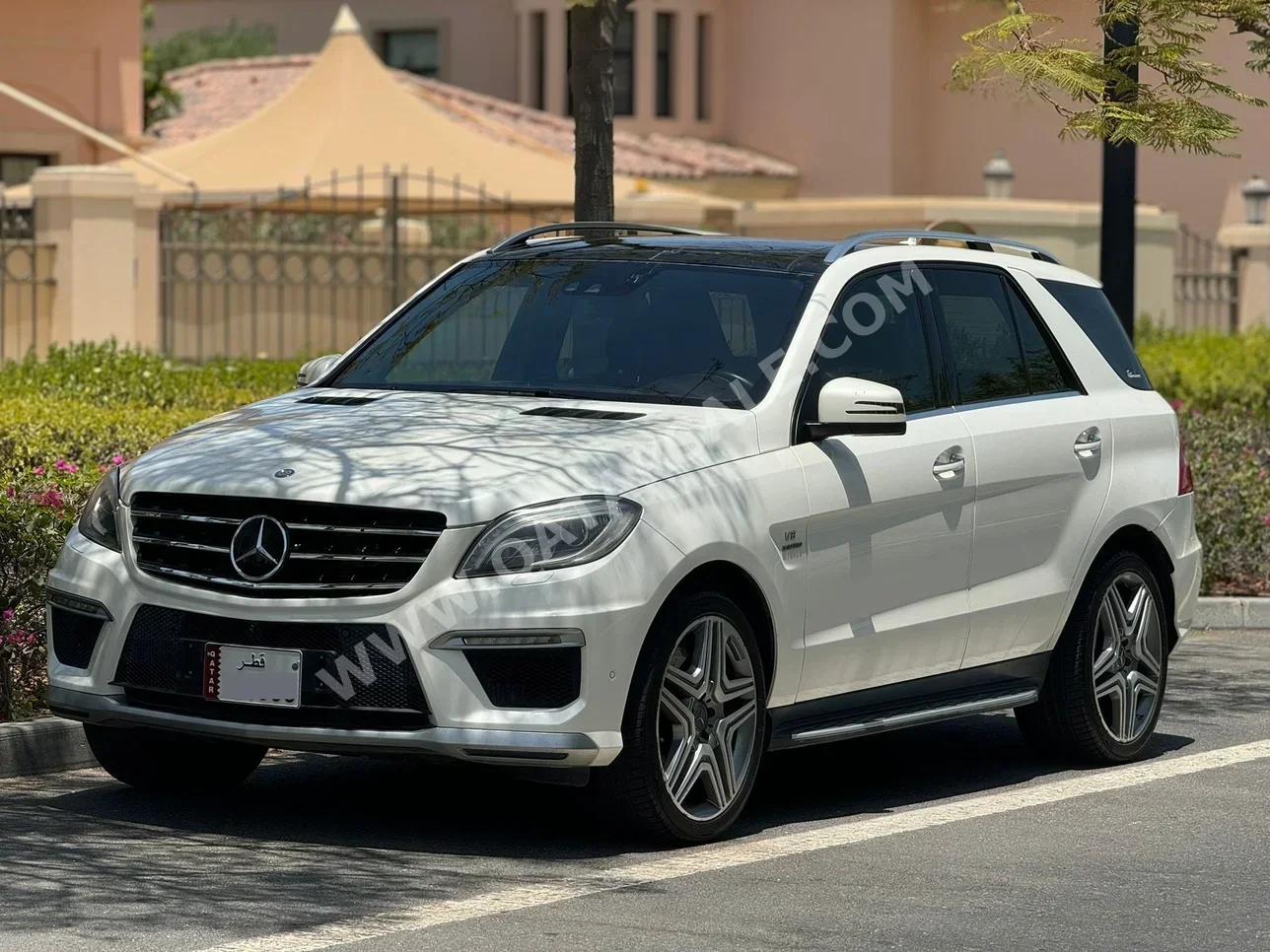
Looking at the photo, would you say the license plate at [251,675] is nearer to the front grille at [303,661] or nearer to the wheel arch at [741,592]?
the front grille at [303,661]

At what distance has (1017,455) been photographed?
8.41 m

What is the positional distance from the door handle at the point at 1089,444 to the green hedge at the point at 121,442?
374 centimetres

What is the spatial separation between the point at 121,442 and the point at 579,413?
4464 millimetres

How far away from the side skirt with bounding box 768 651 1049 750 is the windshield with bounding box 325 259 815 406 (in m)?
1.02

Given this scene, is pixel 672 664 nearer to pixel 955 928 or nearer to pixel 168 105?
pixel 955 928

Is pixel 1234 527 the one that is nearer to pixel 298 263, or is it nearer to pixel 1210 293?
pixel 298 263

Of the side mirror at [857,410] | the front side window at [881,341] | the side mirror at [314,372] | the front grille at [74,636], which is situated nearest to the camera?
the front grille at [74,636]

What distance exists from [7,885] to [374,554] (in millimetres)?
1334

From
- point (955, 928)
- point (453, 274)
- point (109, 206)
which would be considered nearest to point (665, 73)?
point (109, 206)

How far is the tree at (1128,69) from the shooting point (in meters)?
10.1

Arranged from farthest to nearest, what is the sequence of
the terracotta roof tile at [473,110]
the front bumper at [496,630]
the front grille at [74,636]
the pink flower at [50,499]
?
1. the terracotta roof tile at [473,110]
2. the pink flower at [50,499]
3. the front grille at [74,636]
4. the front bumper at [496,630]

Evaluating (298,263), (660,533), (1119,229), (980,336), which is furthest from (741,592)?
(298,263)

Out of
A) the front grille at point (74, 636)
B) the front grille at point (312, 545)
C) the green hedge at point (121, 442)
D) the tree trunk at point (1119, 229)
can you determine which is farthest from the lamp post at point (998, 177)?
the front grille at point (312, 545)

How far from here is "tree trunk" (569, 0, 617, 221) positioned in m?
12.3
